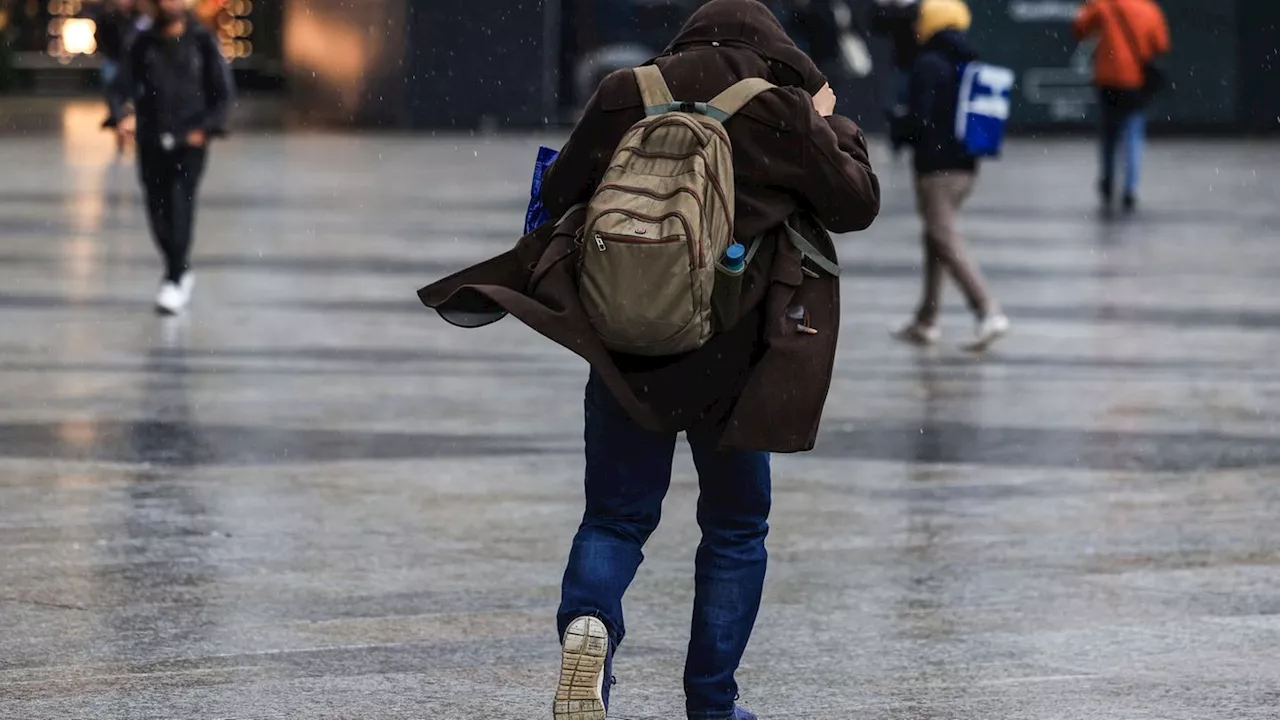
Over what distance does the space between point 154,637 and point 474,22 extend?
24.5 m

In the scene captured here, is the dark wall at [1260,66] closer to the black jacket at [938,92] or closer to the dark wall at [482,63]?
the dark wall at [482,63]

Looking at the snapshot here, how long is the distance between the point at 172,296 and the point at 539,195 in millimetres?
8334

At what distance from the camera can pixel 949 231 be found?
39.4 feet

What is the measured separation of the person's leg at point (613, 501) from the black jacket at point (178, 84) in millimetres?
8519

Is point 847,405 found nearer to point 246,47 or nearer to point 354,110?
point 354,110

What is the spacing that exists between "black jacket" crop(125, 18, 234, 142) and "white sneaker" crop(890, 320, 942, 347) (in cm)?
397

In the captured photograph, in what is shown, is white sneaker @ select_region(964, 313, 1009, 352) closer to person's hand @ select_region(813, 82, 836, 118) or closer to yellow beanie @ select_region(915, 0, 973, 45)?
yellow beanie @ select_region(915, 0, 973, 45)

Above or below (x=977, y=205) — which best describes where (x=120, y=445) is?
above

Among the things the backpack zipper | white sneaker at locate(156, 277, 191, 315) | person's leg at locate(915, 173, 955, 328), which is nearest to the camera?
the backpack zipper

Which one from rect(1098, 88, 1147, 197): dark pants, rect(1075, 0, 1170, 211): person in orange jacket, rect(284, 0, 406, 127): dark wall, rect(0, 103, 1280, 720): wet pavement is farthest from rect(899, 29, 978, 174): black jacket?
rect(284, 0, 406, 127): dark wall

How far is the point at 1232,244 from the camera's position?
17328 millimetres

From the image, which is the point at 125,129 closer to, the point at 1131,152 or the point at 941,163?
the point at 941,163

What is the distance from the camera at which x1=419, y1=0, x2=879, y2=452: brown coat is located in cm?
466

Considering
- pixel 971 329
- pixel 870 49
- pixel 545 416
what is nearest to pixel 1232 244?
pixel 971 329
